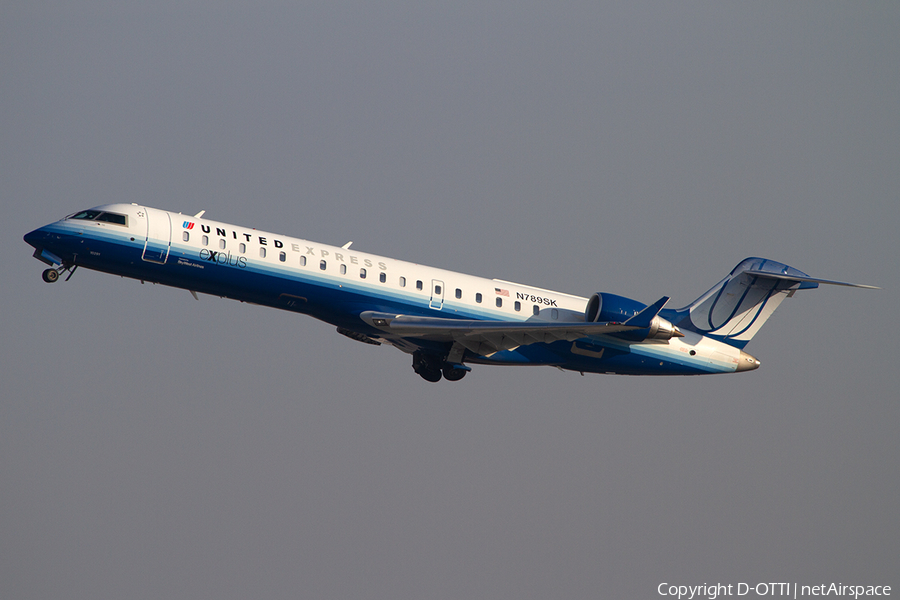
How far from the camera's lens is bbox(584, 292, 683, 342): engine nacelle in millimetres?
26859

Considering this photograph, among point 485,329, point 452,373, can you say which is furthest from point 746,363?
point 485,329

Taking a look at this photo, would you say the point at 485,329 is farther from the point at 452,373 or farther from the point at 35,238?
the point at 35,238

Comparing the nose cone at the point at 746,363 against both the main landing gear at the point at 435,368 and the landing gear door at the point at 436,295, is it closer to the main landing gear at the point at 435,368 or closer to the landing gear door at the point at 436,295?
the main landing gear at the point at 435,368

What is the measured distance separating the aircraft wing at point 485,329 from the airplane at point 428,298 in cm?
4

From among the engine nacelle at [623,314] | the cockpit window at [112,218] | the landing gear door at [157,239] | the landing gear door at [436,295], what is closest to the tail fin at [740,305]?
the engine nacelle at [623,314]

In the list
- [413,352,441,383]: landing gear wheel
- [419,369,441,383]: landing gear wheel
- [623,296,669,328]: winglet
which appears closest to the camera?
[623,296,669,328]: winglet

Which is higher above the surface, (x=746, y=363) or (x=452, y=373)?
(x=746, y=363)

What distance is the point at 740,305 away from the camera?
30.6 metres

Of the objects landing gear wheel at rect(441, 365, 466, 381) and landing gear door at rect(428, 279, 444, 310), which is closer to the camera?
landing gear door at rect(428, 279, 444, 310)

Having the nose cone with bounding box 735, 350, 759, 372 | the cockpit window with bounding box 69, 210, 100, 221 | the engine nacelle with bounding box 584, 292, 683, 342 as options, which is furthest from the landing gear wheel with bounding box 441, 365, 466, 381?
the cockpit window with bounding box 69, 210, 100, 221

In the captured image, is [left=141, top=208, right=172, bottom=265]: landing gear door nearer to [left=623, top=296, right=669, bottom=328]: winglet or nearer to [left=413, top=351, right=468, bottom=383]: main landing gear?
[left=413, top=351, right=468, bottom=383]: main landing gear

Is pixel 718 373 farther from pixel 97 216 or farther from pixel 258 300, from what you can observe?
pixel 97 216

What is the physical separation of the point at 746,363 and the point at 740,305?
1877 mm

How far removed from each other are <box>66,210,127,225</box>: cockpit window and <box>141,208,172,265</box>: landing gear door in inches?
27.4
